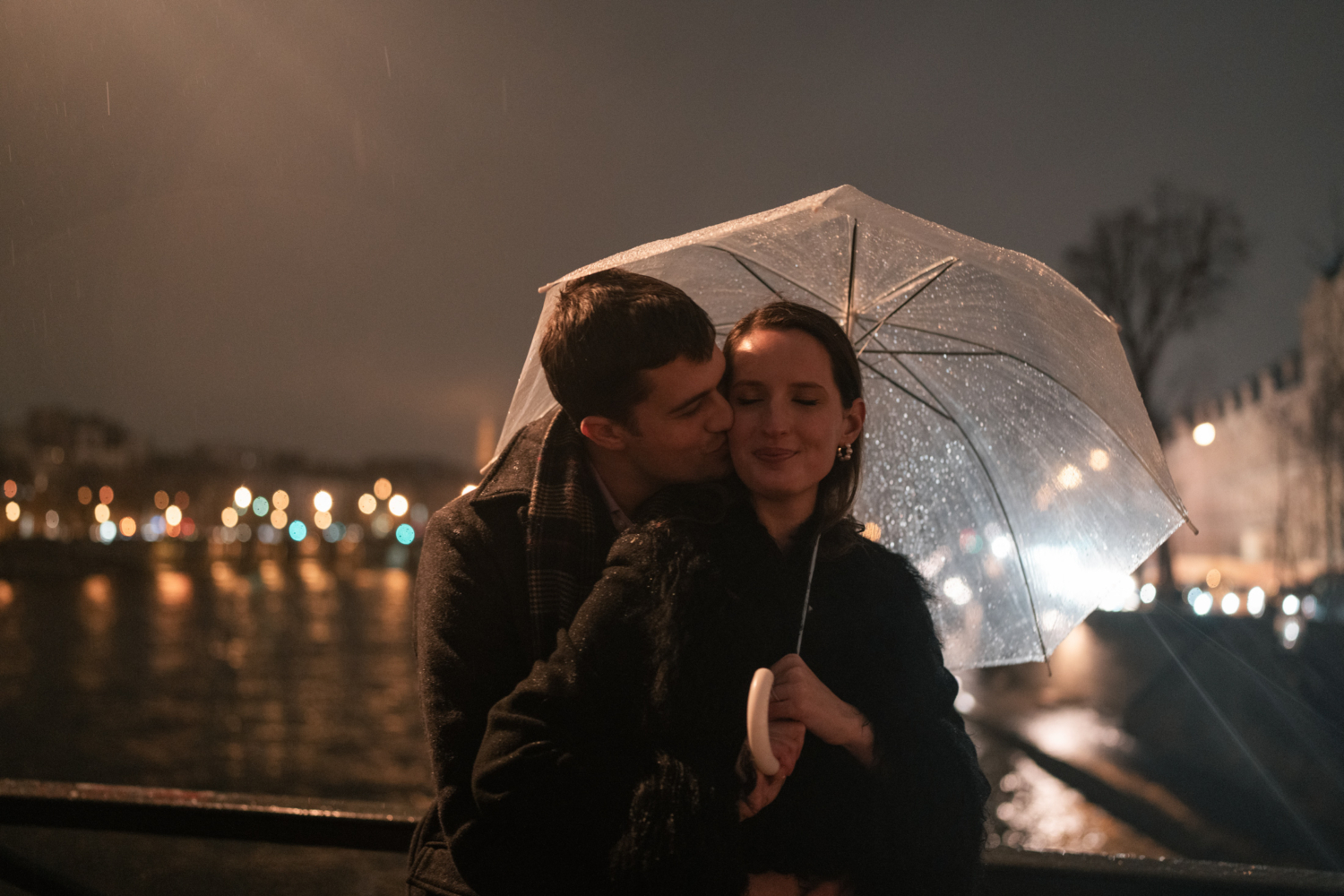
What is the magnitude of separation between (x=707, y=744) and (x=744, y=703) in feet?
0.36

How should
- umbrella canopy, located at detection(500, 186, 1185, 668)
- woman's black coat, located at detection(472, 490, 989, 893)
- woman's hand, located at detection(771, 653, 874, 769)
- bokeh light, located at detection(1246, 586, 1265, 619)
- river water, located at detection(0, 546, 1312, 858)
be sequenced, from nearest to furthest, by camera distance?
woman's black coat, located at detection(472, 490, 989, 893) → woman's hand, located at detection(771, 653, 874, 769) → umbrella canopy, located at detection(500, 186, 1185, 668) → river water, located at detection(0, 546, 1312, 858) → bokeh light, located at detection(1246, 586, 1265, 619)

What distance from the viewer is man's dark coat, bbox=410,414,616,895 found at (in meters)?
2.12

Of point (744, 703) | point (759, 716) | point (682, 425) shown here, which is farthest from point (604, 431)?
point (759, 716)

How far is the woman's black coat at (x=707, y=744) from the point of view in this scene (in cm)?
195

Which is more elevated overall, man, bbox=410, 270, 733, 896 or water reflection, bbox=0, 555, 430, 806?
man, bbox=410, 270, 733, 896

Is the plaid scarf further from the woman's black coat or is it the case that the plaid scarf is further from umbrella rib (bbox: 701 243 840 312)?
umbrella rib (bbox: 701 243 840 312)

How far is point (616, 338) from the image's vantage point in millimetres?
2250

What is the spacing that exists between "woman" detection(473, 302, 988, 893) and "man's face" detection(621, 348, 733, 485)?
0.06 meters

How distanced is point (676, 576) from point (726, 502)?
28 cm

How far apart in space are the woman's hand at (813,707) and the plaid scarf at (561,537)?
45cm

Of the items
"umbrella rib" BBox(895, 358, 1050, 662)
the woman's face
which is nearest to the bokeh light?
"umbrella rib" BBox(895, 358, 1050, 662)

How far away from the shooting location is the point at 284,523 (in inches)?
5251

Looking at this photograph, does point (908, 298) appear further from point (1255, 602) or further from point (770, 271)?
point (1255, 602)

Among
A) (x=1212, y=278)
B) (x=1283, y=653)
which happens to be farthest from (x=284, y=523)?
(x=1283, y=653)
